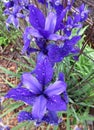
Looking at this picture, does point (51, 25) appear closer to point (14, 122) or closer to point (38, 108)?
point (38, 108)

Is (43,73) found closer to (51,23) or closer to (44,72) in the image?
(44,72)

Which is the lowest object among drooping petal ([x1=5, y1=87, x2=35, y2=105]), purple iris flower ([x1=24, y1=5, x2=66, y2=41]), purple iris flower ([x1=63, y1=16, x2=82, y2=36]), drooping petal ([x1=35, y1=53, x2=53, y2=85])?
drooping petal ([x1=5, y1=87, x2=35, y2=105])

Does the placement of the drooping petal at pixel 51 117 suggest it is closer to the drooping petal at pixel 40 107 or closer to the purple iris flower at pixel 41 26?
the drooping petal at pixel 40 107

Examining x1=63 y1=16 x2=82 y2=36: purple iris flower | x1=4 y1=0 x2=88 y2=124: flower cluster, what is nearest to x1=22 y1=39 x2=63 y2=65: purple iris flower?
x1=4 y1=0 x2=88 y2=124: flower cluster

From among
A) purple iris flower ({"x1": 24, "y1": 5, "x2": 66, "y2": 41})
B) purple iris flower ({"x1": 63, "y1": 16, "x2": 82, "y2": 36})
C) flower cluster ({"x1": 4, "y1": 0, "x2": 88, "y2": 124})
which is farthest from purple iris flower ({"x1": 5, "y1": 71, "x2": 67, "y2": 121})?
purple iris flower ({"x1": 63, "y1": 16, "x2": 82, "y2": 36})

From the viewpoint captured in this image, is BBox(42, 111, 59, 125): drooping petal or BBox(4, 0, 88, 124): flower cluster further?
BBox(42, 111, 59, 125): drooping petal

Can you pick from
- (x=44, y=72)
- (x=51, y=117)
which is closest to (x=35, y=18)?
(x=44, y=72)

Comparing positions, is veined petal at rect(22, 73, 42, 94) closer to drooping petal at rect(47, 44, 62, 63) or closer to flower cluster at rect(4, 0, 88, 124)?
flower cluster at rect(4, 0, 88, 124)

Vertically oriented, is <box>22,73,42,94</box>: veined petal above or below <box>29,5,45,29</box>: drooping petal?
below
